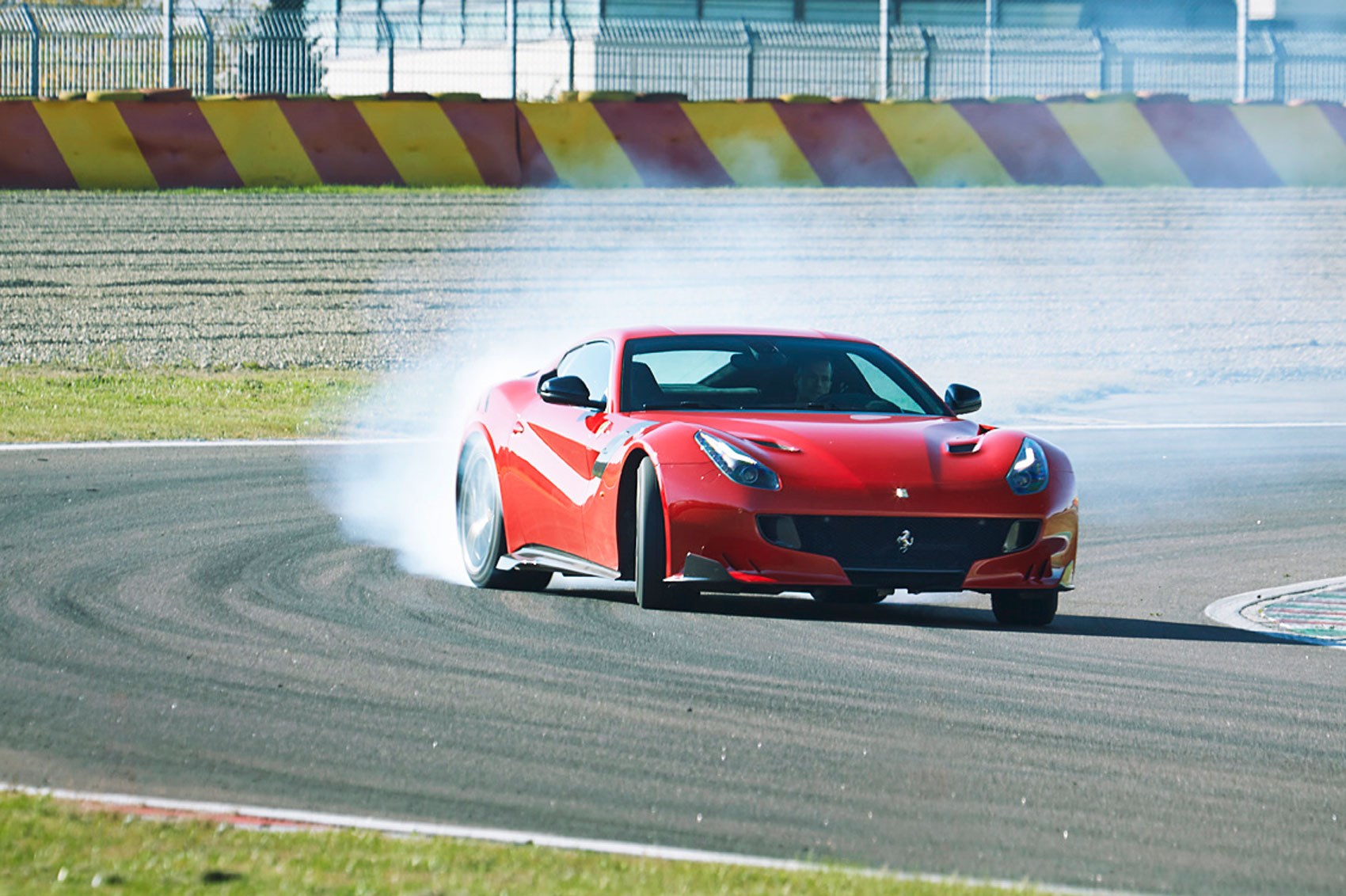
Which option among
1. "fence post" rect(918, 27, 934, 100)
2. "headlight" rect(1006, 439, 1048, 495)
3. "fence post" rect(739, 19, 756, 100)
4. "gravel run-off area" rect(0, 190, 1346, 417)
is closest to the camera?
"headlight" rect(1006, 439, 1048, 495)

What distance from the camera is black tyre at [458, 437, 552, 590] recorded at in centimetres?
925

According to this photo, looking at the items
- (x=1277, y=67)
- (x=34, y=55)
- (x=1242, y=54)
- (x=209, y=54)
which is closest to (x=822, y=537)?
(x=209, y=54)

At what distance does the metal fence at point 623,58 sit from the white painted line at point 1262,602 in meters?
15.9

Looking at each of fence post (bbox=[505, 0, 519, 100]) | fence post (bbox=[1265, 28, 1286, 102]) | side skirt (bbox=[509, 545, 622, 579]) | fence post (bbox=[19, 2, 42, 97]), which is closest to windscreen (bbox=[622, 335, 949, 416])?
side skirt (bbox=[509, 545, 622, 579])

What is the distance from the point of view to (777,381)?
906cm

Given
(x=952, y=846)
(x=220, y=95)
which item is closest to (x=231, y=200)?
(x=220, y=95)

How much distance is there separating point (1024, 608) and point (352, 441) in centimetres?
723

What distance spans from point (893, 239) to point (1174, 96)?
4508mm

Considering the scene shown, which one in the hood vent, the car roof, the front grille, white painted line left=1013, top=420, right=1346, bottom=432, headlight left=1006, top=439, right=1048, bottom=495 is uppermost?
the car roof

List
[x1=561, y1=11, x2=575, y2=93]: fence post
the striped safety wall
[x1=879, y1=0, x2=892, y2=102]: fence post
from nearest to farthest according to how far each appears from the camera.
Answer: the striped safety wall < [x1=561, y1=11, x2=575, y2=93]: fence post < [x1=879, y1=0, x2=892, y2=102]: fence post

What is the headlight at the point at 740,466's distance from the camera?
25.9ft

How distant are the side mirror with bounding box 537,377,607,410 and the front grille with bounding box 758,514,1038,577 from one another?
1196 millimetres

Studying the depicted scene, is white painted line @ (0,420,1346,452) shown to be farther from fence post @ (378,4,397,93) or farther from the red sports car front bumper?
fence post @ (378,4,397,93)

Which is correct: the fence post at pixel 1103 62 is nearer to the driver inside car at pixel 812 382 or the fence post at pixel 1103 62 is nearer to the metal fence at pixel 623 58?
the metal fence at pixel 623 58
